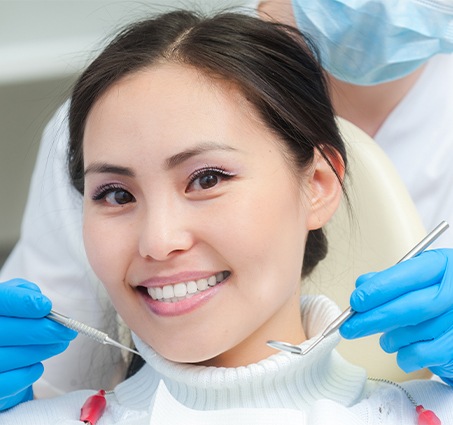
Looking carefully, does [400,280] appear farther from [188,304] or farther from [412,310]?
[188,304]

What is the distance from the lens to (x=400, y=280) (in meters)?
1.32

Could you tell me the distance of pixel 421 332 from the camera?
1.37 m

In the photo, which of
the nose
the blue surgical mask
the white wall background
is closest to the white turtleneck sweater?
the nose

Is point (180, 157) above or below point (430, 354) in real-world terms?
above

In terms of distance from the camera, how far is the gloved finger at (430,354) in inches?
53.5

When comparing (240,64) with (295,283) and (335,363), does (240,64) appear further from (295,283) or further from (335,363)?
(335,363)

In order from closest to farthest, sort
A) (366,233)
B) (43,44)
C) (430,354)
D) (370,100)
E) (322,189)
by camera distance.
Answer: (430,354) → (322,189) → (366,233) → (370,100) → (43,44)

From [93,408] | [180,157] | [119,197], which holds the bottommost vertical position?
[93,408]

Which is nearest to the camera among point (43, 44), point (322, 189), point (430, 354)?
point (430, 354)

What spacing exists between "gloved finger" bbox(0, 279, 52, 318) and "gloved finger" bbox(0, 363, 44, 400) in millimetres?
104

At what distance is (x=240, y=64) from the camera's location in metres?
1.37

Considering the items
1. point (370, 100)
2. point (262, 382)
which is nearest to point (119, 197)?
point (262, 382)

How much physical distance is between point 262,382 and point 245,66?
497 millimetres

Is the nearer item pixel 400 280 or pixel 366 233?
pixel 400 280
